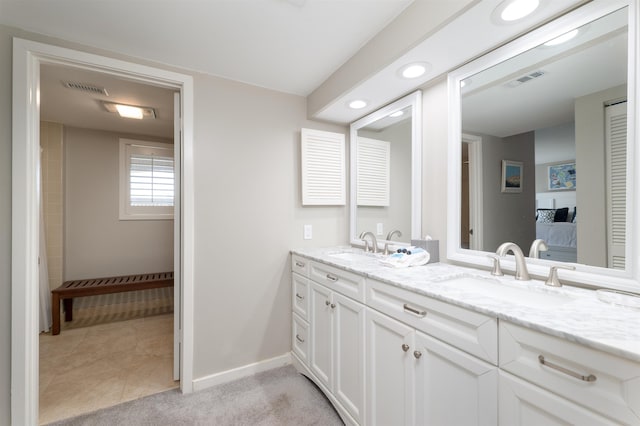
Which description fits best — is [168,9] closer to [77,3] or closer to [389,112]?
[77,3]

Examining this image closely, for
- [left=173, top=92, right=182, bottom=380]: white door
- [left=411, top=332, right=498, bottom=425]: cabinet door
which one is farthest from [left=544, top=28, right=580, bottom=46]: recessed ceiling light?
[left=173, top=92, right=182, bottom=380]: white door

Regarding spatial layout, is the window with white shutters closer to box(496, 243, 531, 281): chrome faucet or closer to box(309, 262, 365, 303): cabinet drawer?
box(309, 262, 365, 303): cabinet drawer

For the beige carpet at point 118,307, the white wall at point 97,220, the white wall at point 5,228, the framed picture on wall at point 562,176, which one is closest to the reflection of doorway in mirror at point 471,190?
the framed picture on wall at point 562,176

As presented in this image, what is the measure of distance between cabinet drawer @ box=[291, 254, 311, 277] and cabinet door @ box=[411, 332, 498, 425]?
1.08m

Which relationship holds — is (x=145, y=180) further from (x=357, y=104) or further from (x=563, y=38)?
(x=563, y=38)

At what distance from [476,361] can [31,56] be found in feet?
9.09

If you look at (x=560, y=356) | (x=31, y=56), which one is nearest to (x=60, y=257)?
(x=31, y=56)

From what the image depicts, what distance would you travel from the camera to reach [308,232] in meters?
2.49

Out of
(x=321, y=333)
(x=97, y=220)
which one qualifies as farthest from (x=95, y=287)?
(x=321, y=333)

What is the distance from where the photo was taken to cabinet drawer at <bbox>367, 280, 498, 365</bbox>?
906mm

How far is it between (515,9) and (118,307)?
4830 millimetres

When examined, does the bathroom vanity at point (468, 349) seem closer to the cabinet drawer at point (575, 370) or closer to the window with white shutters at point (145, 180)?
the cabinet drawer at point (575, 370)

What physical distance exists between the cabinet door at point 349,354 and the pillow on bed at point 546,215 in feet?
3.25

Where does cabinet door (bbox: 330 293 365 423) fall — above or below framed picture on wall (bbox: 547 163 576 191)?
below
